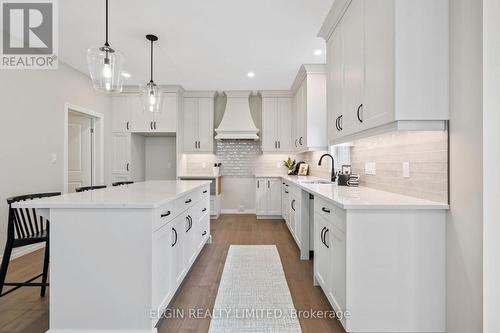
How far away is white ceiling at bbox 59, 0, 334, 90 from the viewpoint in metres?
2.51

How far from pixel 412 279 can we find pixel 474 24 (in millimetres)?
1441

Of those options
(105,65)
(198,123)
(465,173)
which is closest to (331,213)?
(465,173)

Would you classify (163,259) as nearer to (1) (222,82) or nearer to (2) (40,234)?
(2) (40,234)

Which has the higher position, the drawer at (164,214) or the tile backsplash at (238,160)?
the tile backsplash at (238,160)

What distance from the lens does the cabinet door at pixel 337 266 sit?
159 centimetres

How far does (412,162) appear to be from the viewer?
183 cm

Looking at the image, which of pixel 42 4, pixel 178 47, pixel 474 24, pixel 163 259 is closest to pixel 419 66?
pixel 474 24

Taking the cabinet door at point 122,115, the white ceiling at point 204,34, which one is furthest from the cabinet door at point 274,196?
the cabinet door at point 122,115

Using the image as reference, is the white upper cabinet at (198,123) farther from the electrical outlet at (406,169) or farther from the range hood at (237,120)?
the electrical outlet at (406,169)

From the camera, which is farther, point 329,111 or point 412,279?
point 329,111

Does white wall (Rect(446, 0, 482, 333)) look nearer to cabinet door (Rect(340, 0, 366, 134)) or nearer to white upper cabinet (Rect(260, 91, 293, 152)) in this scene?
cabinet door (Rect(340, 0, 366, 134))

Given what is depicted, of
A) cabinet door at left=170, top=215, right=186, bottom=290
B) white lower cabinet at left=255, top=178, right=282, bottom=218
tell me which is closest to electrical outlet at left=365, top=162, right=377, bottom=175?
cabinet door at left=170, top=215, right=186, bottom=290

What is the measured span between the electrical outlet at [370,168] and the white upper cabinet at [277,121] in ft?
9.27

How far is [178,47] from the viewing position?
336 cm
